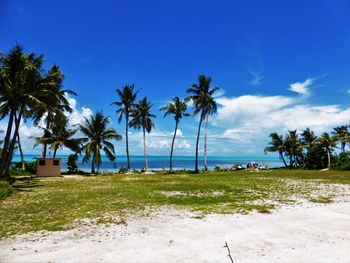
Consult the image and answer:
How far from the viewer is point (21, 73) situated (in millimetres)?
23562

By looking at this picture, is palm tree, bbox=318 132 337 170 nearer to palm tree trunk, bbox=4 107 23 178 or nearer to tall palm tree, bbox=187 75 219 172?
tall palm tree, bbox=187 75 219 172

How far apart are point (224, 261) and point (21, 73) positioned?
2451cm

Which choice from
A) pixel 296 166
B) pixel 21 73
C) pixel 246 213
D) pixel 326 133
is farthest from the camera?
pixel 296 166

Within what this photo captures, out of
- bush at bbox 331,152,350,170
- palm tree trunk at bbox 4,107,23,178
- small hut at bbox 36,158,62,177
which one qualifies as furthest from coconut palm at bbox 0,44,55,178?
bush at bbox 331,152,350,170

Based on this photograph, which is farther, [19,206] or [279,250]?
[19,206]

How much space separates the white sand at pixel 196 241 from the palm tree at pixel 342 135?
50935 millimetres

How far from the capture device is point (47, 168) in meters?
33.7

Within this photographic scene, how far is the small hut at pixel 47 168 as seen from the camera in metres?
33.5

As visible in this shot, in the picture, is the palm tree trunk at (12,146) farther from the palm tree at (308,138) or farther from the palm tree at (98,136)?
Result: the palm tree at (308,138)

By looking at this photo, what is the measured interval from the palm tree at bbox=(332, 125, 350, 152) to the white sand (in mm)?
50935

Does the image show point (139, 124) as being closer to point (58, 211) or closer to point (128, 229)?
point (58, 211)

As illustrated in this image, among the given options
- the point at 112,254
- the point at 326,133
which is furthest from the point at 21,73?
the point at 326,133

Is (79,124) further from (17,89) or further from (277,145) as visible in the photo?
(277,145)

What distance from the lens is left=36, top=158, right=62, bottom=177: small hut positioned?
110 feet
